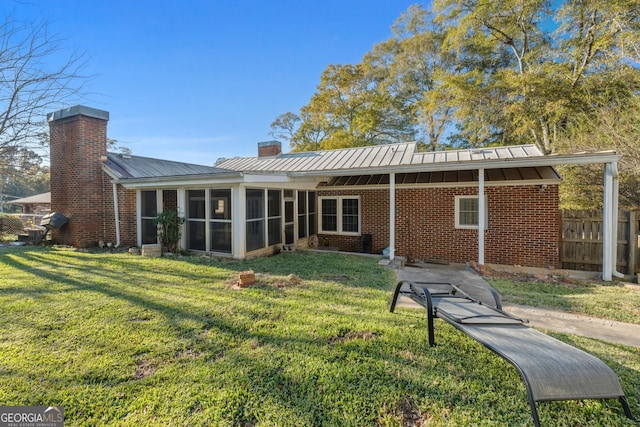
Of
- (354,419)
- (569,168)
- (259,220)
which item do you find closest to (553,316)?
(354,419)

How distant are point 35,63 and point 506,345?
1130 centimetres

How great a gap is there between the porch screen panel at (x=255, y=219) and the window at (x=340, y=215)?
3.04 metres

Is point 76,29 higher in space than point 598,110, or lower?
higher

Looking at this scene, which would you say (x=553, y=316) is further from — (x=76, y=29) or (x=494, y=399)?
(x=76, y=29)

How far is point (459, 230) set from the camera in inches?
354

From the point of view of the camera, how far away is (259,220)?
855 cm

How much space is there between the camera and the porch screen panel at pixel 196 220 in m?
8.64

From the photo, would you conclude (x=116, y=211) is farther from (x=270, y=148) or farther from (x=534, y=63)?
(x=534, y=63)

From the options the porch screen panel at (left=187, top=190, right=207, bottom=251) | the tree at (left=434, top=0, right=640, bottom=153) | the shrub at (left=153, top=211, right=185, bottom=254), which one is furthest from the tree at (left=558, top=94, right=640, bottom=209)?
the shrub at (left=153, top=211, right=185, bottom=254)

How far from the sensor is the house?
7922 mm

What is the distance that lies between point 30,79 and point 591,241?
15.1 meters

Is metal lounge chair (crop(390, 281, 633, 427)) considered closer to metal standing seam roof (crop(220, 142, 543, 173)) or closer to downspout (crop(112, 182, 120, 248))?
metal standing seam roof (crop(220, 142, 543, 173))

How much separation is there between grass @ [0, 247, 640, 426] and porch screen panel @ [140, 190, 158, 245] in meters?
4.48

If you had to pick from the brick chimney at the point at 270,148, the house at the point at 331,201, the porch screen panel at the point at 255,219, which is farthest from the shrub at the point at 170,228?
the brick chimney at the point at 270,148
